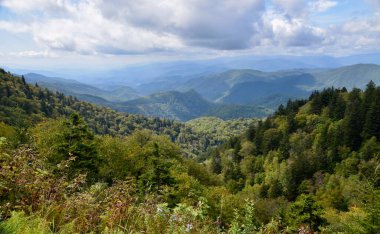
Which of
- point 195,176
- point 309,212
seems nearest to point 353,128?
point 195,176

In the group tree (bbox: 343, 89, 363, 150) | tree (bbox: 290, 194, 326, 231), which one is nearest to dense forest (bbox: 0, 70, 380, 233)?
tree (bbox: 290, 194, 326, 231)

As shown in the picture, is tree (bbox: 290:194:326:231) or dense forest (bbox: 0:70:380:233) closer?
dense forest (bbox: 0:70:380:233)

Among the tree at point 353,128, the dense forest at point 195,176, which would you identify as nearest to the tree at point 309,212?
the dense forest at point 195,176

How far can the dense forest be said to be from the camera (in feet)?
19.0

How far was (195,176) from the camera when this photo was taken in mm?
66000

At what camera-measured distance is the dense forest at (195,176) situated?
19.0ft

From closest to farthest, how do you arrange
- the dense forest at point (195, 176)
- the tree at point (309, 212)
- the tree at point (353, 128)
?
the dense forest at point (195, 176)
the tree at point (309, 212)
the tree at point (353, 128)

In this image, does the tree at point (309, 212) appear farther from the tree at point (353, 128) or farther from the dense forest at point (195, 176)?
the tree at point (353, 128)

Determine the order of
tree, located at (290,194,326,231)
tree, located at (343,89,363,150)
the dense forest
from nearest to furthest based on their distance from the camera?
1. the dense forest
2. tree, located at (290,194,326,231)
3. tree, located at (343,89,363,150)

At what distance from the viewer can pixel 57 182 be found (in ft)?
21.5

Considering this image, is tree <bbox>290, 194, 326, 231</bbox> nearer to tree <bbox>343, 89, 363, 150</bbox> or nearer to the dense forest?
the dense forest

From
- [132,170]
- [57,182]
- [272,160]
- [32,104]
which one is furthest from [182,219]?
[32,104]

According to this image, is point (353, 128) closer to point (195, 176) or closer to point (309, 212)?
point (195, 176)

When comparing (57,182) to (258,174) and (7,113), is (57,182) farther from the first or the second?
(7,113)
